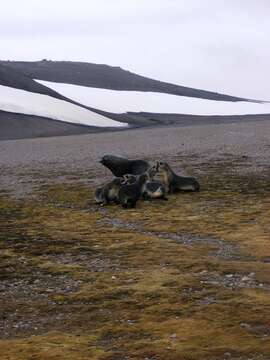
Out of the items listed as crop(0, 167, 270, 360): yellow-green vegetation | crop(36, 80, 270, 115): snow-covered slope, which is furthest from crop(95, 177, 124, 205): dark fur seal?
crop(36, 80, 270, 115): snow-covered slope

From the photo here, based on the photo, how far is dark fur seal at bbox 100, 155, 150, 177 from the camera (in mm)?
16109

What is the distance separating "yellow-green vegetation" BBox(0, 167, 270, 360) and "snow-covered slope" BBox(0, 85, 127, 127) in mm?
31402

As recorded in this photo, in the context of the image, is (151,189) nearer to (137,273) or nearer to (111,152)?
(137,273)

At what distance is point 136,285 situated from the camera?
809cm

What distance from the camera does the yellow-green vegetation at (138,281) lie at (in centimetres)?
627

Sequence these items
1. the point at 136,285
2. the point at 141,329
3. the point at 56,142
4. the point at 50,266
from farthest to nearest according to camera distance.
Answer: the point at 56,142 < the point at 50,266 < the point at 136,285 < the point at 141,329

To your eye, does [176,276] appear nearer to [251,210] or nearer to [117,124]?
[251,210]

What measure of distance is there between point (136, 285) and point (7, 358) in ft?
7.58

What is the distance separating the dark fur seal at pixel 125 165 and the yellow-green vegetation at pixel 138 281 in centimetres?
230

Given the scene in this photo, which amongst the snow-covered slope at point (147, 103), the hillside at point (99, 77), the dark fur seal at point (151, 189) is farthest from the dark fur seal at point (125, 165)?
the hillside at point (99, 77)

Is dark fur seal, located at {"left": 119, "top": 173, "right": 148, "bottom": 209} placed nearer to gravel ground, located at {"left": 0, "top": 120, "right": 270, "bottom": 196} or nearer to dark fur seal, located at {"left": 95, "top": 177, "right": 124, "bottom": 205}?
dark fur seal, located at {"left": 95, "top": 177, "right": 124, "bottom": 205}

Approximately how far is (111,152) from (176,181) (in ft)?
37.7

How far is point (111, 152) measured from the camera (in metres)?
26.6

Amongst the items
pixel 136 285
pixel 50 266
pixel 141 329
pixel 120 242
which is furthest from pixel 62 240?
pixel 141 329
